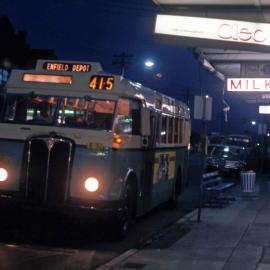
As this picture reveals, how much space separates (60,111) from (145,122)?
189 centimetres

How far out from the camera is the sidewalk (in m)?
9.69

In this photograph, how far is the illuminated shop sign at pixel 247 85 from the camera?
2046 cm

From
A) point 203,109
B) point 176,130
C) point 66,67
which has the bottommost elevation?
point 176,130

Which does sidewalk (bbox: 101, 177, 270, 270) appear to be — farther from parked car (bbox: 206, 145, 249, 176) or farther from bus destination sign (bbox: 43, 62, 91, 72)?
parked car (bbox: 206, 145, 249, 176)

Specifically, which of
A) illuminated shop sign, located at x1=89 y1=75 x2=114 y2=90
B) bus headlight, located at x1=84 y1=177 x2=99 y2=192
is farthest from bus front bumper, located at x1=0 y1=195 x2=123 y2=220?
illuminated shop sign, located at x1=89 y1=75 x2=114 y2=90

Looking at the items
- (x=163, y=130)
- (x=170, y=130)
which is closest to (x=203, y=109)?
(x=163, y=130)

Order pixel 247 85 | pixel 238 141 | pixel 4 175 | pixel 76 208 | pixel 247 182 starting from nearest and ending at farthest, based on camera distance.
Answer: pixel 76 208
pixel 4 175
pixel 247 85
pixel 247 182
pixel 238 141

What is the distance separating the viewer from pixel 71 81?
12.0 metres

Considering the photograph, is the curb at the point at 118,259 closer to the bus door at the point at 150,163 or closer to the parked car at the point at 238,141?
the bus door at the point at 150,163

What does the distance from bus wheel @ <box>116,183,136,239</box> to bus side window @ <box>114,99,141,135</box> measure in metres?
1.05

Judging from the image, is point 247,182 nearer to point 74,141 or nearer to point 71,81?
point 71,81

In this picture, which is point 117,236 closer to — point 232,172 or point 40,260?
point 40,260

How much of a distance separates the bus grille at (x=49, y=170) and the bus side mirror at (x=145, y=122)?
6.46 feet

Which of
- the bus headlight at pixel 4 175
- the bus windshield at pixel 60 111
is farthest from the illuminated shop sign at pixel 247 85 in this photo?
the bus headlight at pixel 4 175
